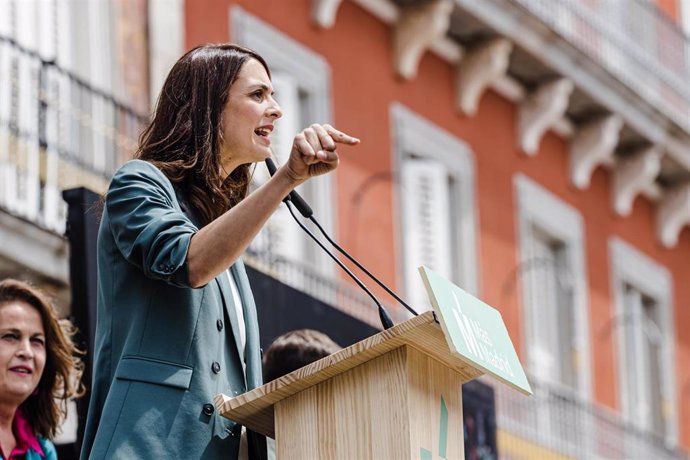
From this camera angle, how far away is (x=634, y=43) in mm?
22234

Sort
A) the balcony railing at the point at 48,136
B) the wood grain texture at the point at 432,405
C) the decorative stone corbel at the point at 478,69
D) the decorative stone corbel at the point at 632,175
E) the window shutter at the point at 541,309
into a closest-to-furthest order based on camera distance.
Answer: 1. the wood grain texture at the point at 432,405
2. the balcony railing at the point at 48,136
3. the decorative stone corbel at the point at 478,69
4. the window shutter at the point at 541,309
5. the decorative stone corbel at the point at 632,175

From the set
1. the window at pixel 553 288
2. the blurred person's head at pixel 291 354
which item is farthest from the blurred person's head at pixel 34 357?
the window at pixel 553 288

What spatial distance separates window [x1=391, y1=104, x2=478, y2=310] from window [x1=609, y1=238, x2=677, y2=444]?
304 centimetres

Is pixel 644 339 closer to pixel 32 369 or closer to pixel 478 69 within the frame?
pixel 478 69

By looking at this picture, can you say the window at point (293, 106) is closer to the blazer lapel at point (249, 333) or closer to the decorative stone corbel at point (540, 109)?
the decorative stone corbel at point (540, 109)

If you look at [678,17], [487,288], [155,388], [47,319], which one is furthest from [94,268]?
[678,17]

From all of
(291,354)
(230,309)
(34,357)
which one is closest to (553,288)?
(291,354)

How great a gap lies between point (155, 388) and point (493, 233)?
14143 mm

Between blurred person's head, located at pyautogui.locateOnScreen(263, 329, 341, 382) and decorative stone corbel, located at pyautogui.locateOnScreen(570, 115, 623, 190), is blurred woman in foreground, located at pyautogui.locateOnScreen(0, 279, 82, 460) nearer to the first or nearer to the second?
blurred person's head, located at pyautogui.locateOnScreen(263, 329, 341, 382)

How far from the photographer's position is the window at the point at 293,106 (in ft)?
51.0

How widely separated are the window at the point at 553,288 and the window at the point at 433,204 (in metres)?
0.98

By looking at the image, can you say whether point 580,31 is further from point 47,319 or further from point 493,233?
point 47,319

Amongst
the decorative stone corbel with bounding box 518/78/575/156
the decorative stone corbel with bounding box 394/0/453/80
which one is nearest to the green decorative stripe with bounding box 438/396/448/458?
the decorative stone corbel with bounding box 394/0/453/80

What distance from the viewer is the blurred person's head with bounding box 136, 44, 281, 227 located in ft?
17.0
